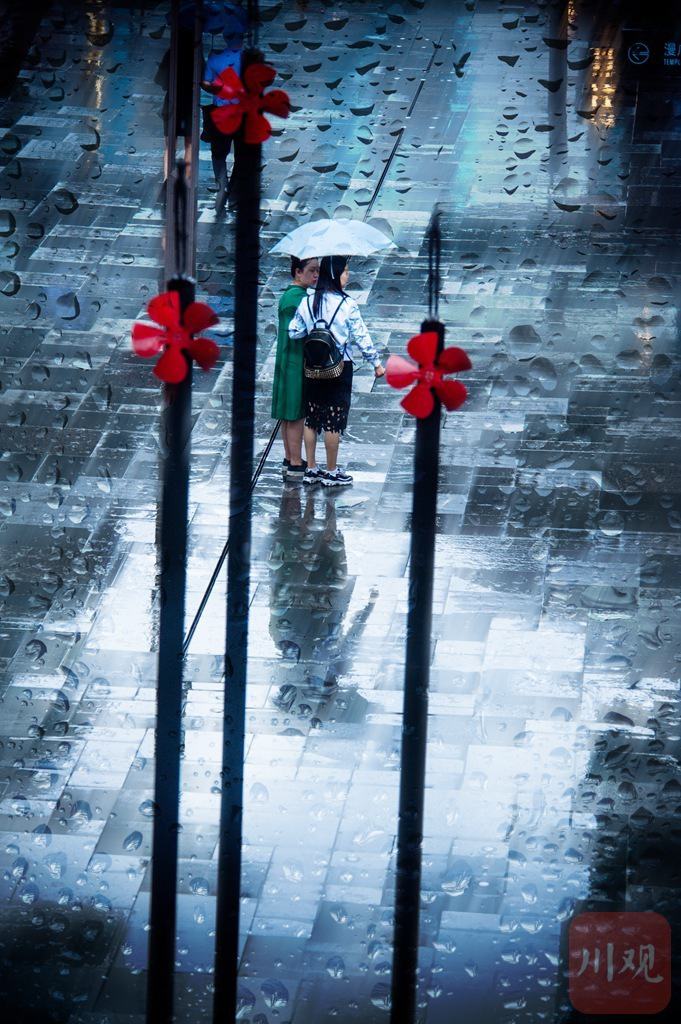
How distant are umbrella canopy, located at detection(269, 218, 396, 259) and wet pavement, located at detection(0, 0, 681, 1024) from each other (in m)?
0.95

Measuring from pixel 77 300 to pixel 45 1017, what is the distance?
14.2 feet

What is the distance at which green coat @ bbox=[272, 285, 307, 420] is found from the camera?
534 centimetres

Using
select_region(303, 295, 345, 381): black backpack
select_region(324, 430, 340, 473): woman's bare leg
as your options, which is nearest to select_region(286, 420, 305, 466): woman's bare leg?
select_region(324, 430, 340, 473): woman's bare leg

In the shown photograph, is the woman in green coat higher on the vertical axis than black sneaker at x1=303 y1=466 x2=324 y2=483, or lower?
higher

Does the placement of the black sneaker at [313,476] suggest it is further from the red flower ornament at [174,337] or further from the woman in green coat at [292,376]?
the red flower ornament at [174,337]

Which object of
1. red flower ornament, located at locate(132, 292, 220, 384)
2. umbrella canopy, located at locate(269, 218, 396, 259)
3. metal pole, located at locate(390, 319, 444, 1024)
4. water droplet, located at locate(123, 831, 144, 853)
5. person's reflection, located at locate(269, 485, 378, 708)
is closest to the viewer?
metal pole, located at locate(390, 319, 444, 1024)

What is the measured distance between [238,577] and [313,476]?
77cm

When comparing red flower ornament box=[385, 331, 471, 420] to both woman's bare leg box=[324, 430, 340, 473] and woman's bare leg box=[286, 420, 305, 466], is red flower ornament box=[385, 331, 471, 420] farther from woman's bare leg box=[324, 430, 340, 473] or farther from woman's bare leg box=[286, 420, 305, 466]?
woman's bare leg box=[286, 420, 305, 466]

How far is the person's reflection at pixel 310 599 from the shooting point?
4.36 m

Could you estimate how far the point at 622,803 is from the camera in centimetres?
382

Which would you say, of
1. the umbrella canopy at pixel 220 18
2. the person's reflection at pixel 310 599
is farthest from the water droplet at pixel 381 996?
the umbrella canopy at pixel 220 18

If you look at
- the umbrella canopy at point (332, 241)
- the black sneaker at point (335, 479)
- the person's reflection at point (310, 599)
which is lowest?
the person's reflection at point (310, 599)

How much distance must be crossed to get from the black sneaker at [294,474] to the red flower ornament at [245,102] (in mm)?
1712

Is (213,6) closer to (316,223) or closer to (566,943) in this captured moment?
(316,223)
